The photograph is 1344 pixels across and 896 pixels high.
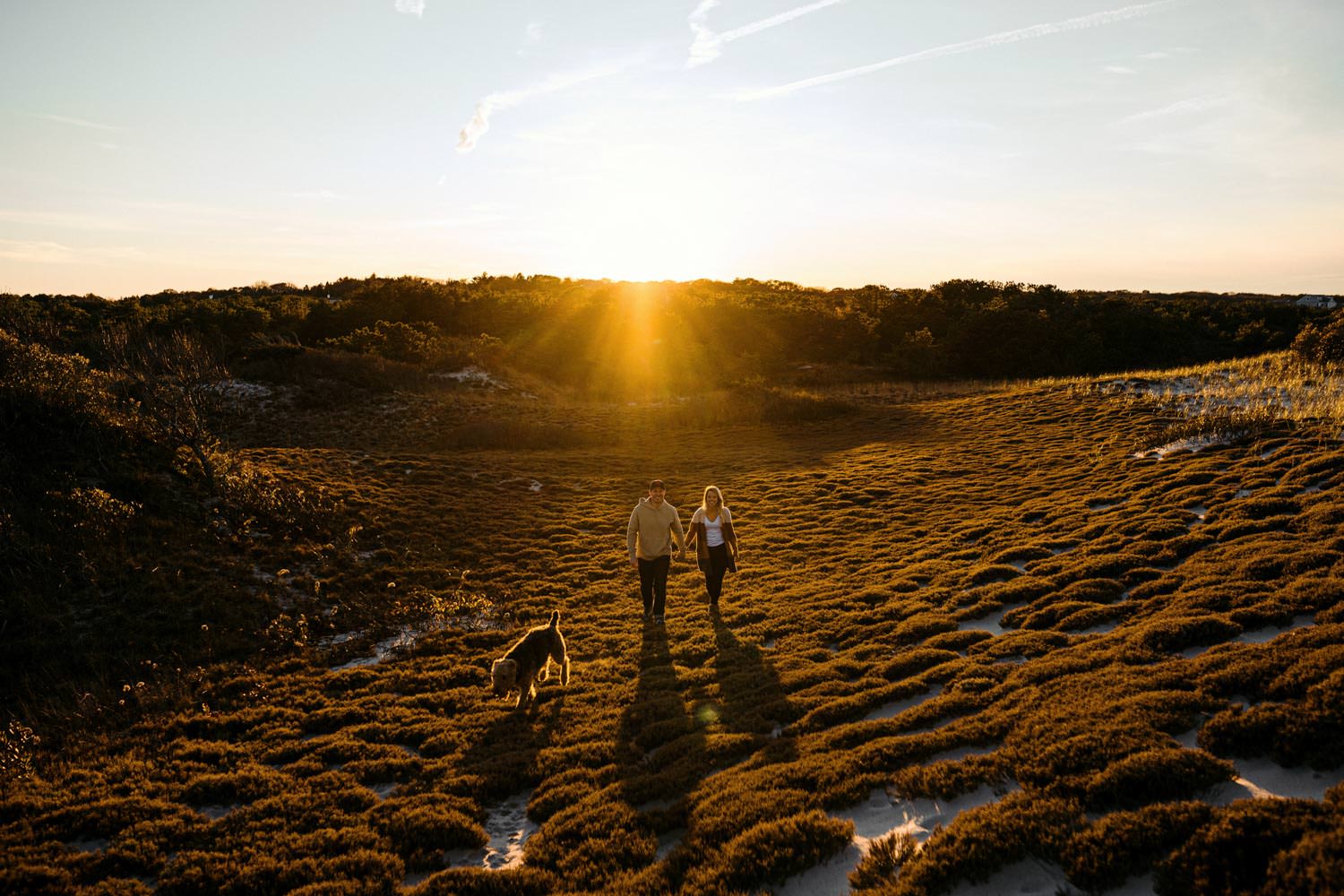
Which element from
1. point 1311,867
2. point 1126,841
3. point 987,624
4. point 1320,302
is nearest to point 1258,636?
point 987,624

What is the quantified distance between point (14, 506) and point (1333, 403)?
124 ft

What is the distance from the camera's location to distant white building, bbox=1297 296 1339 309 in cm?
7800

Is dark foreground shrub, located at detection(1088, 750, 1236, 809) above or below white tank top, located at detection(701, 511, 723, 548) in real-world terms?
below

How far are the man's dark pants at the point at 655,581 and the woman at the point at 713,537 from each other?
0.75 meters

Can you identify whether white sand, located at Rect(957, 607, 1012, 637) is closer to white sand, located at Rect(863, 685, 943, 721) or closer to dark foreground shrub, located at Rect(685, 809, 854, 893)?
white sand, located at Rect(863, 685, 943, 721)

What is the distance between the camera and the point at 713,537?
1323cm

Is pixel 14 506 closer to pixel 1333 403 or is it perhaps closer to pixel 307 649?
pixel 307 649

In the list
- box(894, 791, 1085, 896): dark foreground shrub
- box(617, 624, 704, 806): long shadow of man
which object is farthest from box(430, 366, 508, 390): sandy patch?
box(894, 791, 1085, 896): dark foreground shrub

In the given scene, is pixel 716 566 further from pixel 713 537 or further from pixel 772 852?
pixel 772 852

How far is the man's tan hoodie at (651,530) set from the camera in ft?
41.0

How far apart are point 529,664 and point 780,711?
13.8 ft

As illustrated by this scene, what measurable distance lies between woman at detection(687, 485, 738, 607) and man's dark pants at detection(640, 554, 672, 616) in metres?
0.75

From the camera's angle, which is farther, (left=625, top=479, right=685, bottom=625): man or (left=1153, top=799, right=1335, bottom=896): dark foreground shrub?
(left=625, top=479, right=685, bottom=625): man

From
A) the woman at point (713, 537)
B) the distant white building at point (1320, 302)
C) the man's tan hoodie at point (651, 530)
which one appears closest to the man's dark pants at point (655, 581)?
the man's tan hoodie at point (651, 530)
